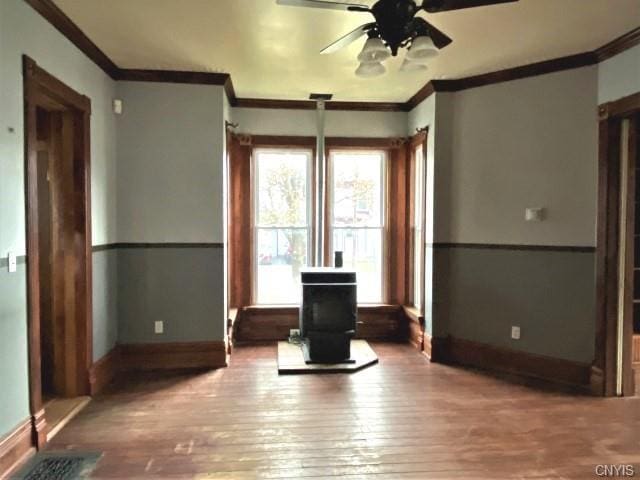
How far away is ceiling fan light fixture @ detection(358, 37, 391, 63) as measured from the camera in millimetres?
2499

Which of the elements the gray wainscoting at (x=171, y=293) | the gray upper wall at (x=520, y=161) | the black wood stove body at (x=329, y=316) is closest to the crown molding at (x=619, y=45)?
the gray upper wall at (x=520, y=161)

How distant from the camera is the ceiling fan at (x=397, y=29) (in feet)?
7.55

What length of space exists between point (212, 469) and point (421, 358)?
266cm

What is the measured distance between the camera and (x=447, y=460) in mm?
2668

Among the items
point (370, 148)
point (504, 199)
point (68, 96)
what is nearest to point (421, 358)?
point (504, 199)

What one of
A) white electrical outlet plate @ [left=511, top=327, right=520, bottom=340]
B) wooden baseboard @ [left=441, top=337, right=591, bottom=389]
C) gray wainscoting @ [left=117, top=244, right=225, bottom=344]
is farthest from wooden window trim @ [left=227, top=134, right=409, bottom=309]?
white electrical outlet plate @ [left=511, top=327, right=520, bottom=340]

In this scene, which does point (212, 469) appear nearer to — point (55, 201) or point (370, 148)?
point (55, 201)

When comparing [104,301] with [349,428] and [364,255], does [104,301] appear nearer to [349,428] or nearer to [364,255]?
[349,428]

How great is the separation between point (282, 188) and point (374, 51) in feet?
10.1

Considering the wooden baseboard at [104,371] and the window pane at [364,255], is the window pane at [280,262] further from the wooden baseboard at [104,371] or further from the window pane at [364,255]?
the wooden baseboard at [104,371]

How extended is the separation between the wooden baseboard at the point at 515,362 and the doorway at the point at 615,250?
17cm

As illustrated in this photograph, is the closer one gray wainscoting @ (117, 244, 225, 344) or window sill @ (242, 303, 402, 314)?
gray wainscoting @ (117, 244, 225, 344)

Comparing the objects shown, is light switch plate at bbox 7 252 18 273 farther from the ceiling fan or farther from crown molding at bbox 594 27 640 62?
crown molding at bbox 594 27 640 62

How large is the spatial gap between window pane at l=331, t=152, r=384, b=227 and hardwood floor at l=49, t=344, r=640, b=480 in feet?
6.53
